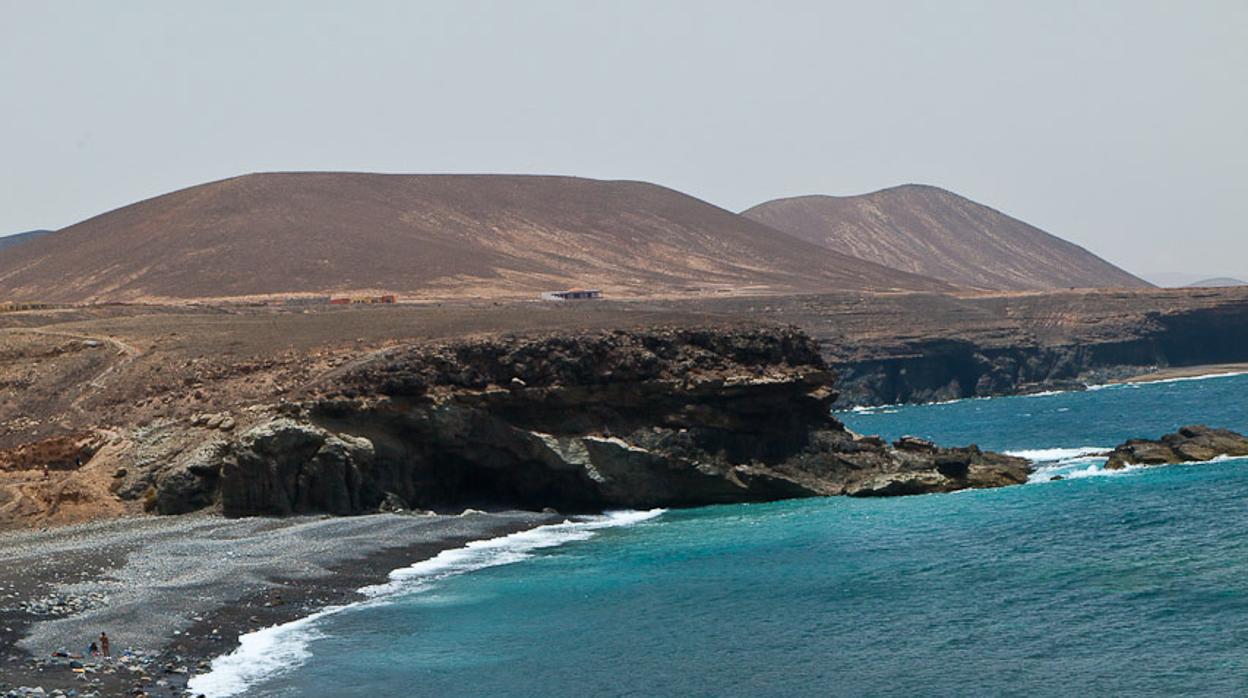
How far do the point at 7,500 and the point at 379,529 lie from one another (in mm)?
12670

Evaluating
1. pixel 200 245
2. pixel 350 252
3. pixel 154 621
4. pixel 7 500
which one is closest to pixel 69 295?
pixel 200 245

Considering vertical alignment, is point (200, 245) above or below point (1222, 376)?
above

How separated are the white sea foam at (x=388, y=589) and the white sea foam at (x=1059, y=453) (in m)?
21.6

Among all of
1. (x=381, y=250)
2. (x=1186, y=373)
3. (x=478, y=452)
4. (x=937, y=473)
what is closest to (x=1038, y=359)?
(x=1186, y=373)

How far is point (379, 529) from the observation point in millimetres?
43625

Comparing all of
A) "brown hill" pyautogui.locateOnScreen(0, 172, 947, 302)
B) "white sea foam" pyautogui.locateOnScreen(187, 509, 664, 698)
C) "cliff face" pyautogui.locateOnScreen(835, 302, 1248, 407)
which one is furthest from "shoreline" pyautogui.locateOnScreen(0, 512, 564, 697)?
"brown hill" pyautogui.locateOnScreen(0, 172, 947, 302)

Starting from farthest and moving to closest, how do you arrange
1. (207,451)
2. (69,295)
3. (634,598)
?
(69,295)
(207,451)
(634,598)

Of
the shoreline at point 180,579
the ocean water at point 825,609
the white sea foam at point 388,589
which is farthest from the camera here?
the white sea foam at point 388,589

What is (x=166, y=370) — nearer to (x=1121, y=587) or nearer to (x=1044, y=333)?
(x=1121, y=587)

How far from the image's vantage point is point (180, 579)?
34812 mm

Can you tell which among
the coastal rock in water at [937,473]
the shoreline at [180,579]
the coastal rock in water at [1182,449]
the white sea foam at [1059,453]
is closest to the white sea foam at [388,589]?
the shoreline at [180,579]

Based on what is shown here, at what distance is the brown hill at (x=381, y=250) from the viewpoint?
147 metres

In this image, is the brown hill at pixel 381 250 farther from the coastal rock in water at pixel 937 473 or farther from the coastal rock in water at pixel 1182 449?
the coastal rock in water at pixel 1182 449

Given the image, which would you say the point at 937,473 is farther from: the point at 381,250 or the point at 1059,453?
the point at 381,250
